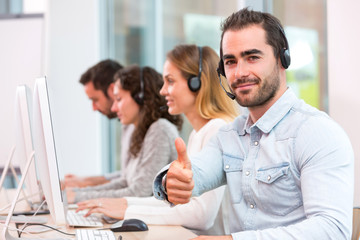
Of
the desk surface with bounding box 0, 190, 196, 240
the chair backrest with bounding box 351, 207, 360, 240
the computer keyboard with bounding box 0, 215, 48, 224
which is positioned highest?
the chair backrest with bounding box 351, 207, 360, 240

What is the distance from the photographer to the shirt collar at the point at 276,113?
1402mm

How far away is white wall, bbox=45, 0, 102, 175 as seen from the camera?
433 cm

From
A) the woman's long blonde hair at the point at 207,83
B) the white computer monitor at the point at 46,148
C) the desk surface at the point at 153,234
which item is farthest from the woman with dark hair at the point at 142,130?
the white computer monitor at the point at 46,148

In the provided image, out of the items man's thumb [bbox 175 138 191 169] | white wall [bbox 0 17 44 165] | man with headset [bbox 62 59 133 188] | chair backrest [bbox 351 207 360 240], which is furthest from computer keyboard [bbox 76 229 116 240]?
white wall [bbox 0 17 44 165]

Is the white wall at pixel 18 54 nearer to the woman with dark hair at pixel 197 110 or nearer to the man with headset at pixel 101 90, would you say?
the man with headset at pixel 101 90

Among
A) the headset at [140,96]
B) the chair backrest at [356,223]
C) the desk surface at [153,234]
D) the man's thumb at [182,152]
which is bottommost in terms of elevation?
the desk surface at [153,234]

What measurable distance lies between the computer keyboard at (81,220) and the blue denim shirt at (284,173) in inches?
13.2

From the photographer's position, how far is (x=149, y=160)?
92.4 inches

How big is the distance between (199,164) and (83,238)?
1.27 ft

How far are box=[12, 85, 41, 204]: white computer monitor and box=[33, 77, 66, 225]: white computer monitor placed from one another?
1.26 feet

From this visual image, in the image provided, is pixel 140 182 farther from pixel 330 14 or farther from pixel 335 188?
pixel 335 188

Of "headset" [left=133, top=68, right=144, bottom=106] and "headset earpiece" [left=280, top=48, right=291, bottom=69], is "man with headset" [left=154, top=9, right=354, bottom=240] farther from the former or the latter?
"headset" [left=133, top=68, right=144, bottom=106]

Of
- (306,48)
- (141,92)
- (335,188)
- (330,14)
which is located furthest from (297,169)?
(141,92)

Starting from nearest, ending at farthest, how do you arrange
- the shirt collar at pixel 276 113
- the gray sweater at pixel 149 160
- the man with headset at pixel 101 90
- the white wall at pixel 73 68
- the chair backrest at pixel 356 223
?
the chair backrest at pixel 356 223
the shirt collar at pixel 276 113
the gray sweater at pixel 149 160
the man with headset at pixel 101 90
the white wall at pixel 73 68
